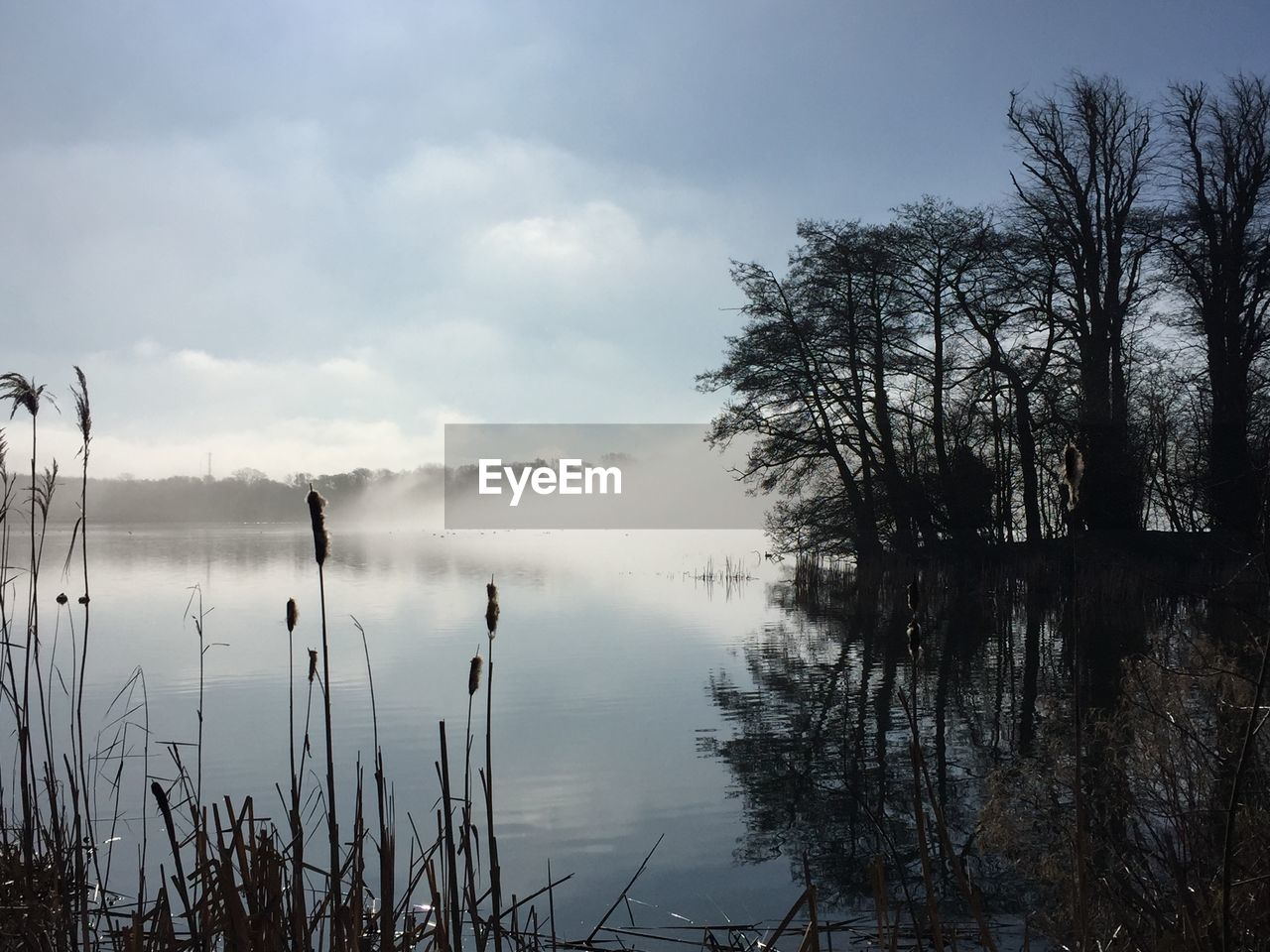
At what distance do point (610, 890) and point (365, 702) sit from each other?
498cm

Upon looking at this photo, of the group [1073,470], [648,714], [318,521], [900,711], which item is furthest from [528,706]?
[1073,470]

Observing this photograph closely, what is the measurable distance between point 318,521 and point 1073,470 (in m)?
1.19

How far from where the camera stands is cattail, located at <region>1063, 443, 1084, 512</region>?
1.49m

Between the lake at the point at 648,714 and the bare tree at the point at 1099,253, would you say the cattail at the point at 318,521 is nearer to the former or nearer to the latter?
the lake at the point at 648,714

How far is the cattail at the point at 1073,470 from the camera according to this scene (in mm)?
1488

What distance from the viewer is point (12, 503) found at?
3664 mm

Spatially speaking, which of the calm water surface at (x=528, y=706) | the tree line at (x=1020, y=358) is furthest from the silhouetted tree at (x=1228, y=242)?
the calm water surface at (x=528, y=706)

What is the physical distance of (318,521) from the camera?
161cm

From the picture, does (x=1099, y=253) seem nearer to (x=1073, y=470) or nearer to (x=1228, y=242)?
(x=1228, y=242)

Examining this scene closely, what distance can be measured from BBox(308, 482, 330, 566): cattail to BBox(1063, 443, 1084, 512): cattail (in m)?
1.13

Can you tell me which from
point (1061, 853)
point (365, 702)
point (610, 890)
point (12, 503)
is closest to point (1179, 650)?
point (1061, 853)

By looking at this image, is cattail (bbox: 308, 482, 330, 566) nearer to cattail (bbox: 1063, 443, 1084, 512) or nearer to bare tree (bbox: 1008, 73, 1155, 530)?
cattail (bbox: 1063, 443, 1084, 512)

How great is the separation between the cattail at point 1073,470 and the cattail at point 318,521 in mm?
1125

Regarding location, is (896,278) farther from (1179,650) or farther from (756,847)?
(756,847)
